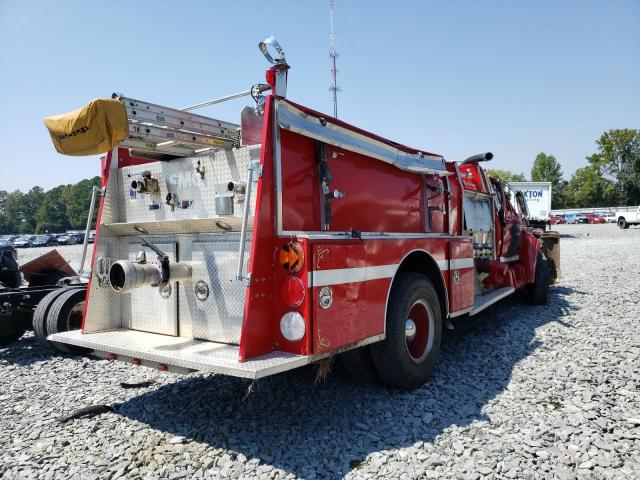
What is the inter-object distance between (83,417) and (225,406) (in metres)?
1.23

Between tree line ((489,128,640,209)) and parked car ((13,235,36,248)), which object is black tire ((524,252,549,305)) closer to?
parked car ((13,235,36,248))

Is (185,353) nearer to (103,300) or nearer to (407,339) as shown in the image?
(103,300)

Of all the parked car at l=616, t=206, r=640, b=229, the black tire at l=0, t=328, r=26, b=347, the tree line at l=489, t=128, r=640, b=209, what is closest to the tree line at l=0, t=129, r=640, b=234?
the tree line at l=489, t=128, r=640, b=209

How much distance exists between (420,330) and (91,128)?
11.0ft

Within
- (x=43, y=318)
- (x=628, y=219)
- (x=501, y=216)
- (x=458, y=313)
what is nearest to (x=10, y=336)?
(x=43, y=318)

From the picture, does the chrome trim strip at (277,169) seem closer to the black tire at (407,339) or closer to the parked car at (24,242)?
the black tire at (407,339)

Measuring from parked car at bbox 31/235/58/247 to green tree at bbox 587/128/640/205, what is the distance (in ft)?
268

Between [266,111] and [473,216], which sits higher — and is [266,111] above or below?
above

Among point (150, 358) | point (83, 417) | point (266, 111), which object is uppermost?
point (266, 111)

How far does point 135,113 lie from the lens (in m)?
3.52

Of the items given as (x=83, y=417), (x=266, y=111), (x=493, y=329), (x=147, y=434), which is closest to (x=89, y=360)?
(x=83, y=417)

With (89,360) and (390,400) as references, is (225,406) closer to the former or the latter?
(390,400)

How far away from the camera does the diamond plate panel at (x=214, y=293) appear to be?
12.6ft

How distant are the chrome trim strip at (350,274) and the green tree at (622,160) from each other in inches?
3338
